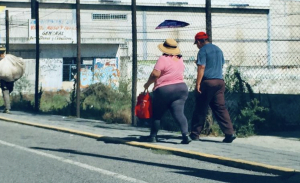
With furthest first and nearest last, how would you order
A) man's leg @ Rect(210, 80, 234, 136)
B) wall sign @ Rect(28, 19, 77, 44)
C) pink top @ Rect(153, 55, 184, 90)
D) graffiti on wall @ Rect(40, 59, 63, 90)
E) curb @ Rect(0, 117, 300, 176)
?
wall sign @ Rect(28, 19, 77, 44), graffiti on wall @ Rect(40, 59, 63, 90), man's leg @ Rect(210, 80, 234, 136), pink top @ Rect(153, 55, 184, 90), curb @ Rect(0, 117, 300, 176)

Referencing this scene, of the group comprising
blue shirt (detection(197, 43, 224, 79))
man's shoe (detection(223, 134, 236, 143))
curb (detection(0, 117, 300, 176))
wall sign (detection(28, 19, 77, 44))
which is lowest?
curb (detection(0, 117, 300, 176))

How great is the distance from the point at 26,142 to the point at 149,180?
170 inches

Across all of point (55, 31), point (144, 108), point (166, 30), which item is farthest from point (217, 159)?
point (166, 30)

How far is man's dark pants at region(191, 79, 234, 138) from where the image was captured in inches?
390

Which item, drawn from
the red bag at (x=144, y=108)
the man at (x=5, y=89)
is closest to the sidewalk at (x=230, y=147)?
the red bag at (x=144, y=108)

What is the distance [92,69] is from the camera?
133 ft

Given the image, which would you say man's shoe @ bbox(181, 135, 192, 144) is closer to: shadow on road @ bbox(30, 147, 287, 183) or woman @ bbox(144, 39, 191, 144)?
woman @ bbox(144, 39, 191, 144)

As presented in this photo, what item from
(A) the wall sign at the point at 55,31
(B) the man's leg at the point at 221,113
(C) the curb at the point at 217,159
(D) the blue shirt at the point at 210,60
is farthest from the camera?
(A) the wall sign at the point at 55,31

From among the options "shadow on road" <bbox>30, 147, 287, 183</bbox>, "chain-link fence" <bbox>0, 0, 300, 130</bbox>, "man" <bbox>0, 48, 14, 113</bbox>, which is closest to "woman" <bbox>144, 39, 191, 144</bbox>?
"shadow on road" <bbox>30, 147, 287, 183</bbox>

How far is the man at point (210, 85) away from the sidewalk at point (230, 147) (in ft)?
1.28

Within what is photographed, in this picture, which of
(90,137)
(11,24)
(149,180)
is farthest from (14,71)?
(11,24)

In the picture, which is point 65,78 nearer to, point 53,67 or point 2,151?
point 53,67

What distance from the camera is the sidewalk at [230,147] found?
25.5 feet

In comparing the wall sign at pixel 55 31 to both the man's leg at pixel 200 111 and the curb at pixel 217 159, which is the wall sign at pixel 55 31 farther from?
the man's leg at pixel 200 111
